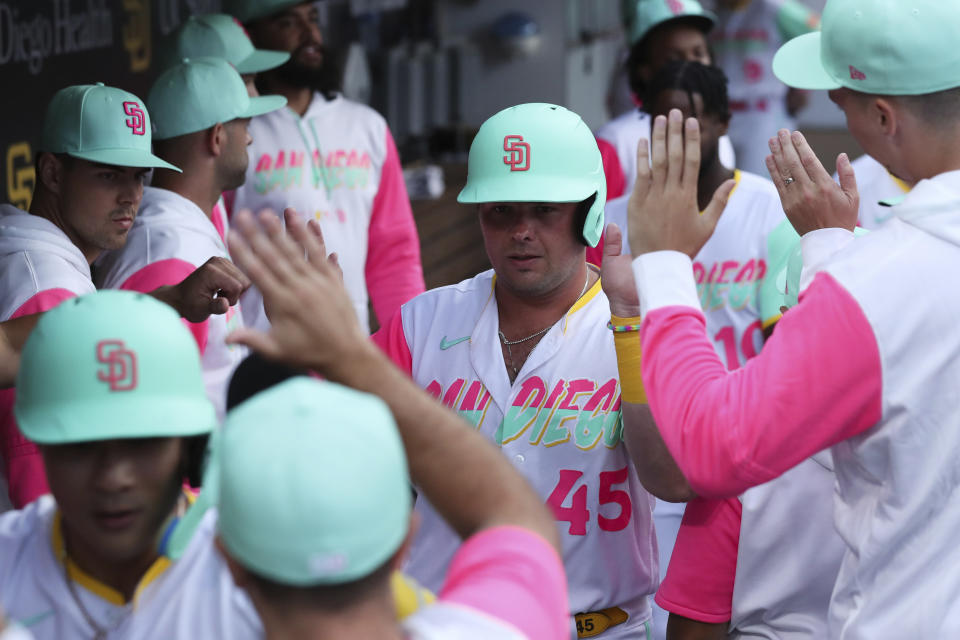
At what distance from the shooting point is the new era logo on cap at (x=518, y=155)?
2.55 meters

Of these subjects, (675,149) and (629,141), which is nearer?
(675,149)

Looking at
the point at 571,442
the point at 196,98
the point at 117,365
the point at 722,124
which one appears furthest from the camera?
the point at 722,124

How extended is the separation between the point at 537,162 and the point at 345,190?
182cm

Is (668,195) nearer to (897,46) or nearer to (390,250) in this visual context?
(897,46)

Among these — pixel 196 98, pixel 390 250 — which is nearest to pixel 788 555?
pixel 196 98

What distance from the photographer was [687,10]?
509 centimetres

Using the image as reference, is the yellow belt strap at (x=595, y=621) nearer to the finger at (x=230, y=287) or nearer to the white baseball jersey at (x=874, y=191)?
the finger at (x=230, y=287)

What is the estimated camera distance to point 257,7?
455 cm

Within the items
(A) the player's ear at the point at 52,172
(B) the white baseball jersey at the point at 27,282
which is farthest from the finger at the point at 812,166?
(A) the player's ear at the point at 52,172

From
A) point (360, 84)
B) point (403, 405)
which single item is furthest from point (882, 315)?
point (360, 84)

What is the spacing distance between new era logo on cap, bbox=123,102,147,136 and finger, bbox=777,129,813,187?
166 cm

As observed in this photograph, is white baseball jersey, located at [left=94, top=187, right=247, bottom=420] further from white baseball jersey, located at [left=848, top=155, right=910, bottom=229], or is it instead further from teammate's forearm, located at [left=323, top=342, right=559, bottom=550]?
white baseball jersey, located at [left=848, top=155, right=910, bottom=229]

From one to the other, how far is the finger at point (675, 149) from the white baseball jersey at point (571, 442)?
22.4 inches

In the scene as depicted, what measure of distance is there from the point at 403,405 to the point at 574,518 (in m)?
0.95
